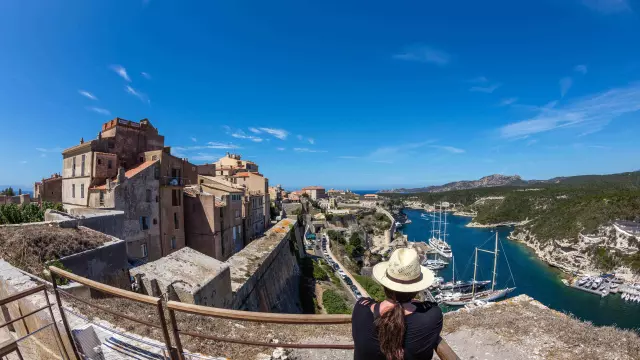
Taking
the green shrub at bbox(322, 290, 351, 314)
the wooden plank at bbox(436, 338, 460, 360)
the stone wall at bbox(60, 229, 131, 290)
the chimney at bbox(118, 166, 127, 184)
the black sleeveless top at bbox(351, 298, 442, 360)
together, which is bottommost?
the green shrub at bbox(322, 290, 351, 314)

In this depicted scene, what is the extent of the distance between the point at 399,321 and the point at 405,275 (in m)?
0.33

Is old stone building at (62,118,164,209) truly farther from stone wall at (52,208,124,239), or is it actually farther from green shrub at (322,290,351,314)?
green shrub at (322,290,351,314)

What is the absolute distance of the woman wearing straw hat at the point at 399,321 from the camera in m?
1.97

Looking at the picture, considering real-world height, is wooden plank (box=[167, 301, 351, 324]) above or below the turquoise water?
above

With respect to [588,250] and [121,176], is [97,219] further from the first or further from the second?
[588,250]

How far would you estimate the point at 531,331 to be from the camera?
6703 mm

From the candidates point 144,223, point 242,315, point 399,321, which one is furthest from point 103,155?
point 399,321

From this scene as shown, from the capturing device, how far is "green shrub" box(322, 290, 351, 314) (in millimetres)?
23203

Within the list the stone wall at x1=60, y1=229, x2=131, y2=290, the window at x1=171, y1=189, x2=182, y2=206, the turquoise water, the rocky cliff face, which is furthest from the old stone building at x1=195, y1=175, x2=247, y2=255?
the rocky cliff face

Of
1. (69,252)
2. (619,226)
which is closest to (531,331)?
(69,252)

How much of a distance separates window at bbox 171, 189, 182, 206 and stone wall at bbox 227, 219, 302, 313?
5145mm

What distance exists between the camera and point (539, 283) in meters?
47.3

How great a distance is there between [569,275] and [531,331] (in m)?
59.0

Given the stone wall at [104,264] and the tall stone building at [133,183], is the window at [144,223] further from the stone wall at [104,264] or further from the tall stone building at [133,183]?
the stone wall at [104,264]
